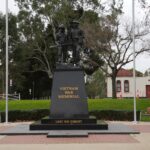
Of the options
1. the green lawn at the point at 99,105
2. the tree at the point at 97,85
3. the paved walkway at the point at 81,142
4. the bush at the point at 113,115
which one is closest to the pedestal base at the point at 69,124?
the paved walkway at the point at 81,142

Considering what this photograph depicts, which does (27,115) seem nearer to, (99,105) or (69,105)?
(99,105)

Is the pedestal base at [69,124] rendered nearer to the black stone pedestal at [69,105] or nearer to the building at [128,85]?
the black stone pedestal at [69,105]

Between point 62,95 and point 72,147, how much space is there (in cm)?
693

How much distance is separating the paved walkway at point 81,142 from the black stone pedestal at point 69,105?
6.58 feet

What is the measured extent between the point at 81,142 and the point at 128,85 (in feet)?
208

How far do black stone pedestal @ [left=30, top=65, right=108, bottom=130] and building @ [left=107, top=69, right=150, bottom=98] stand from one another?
50.3 meters

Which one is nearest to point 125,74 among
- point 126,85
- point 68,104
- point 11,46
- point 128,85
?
point 126,85

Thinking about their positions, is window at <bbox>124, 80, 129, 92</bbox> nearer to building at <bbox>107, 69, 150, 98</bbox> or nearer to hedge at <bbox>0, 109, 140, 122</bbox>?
building at <bbox>107, 69, 150, 98</bbox>

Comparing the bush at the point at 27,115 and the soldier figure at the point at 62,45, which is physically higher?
the soldier figure at the point at 62,45

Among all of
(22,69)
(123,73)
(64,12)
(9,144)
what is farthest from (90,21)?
(9,144)

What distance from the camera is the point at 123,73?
272ft

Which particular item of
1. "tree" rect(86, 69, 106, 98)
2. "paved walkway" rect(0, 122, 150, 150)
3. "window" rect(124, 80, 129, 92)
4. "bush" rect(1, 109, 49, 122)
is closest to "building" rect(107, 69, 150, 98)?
"window" rect(124, 80, 129, 92)

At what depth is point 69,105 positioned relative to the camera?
872 inches

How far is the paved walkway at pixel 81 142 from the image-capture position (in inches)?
606
